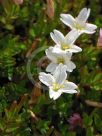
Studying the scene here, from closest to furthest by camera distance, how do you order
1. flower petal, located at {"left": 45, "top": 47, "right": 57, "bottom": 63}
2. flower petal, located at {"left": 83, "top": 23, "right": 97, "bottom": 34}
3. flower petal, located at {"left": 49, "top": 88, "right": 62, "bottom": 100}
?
1. flower petal, located at {"left": 49, "top": 88, "right": 62, "bottom": 100}
2. flower petal, located at {"left": 45, "top": 47, "right": 57, "bottom": 63}
3. flower petal, located at {"left": 83, "top": 23, "right": 97, "bottom": 34}

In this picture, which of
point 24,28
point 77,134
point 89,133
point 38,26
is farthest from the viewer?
point 24,28

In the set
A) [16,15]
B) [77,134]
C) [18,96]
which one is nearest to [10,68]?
[18,96]

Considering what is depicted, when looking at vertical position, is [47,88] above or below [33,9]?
below

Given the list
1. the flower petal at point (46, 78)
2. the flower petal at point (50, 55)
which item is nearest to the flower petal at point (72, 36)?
the flower petal at point (50, 55)

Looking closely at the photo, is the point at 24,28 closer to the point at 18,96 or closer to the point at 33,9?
the point at 33,9

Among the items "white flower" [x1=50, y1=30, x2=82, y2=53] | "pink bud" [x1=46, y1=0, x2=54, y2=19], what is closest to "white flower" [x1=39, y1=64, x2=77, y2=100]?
"white flower" [x1=50, y1=30, x2=82, y2=53]

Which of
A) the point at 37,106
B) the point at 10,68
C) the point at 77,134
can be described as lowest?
the point at 77,134

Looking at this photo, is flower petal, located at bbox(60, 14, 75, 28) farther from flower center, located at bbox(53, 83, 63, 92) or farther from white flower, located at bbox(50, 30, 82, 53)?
flower center, located at bbox(53, 83, 63, 92)
